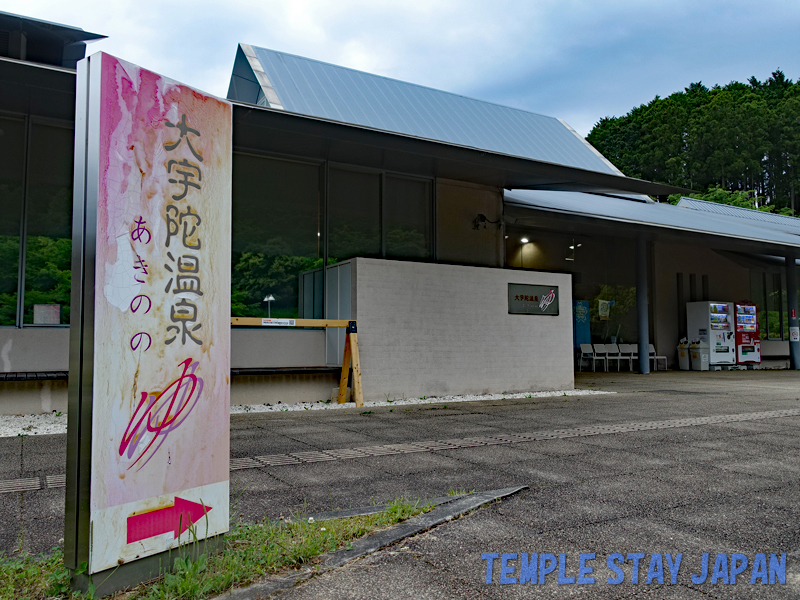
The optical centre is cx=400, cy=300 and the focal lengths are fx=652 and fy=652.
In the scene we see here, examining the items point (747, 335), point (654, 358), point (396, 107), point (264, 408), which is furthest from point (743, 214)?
point (264, 408)

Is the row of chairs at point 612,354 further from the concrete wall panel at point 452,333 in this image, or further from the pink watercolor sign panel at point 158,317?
the pink watercolor sign panel at point 158,317

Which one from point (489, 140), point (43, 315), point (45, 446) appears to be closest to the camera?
point (45, 446)

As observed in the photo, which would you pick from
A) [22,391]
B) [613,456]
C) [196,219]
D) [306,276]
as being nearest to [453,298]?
[306,276]

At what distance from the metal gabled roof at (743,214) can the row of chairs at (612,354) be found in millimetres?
6915

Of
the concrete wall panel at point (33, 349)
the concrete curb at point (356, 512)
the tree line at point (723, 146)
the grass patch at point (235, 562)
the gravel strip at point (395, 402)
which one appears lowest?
the gravel strip at point (395, 402)

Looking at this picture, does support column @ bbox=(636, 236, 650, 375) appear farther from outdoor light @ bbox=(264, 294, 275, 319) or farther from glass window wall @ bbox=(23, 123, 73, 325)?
glass window wall @ bbox=(23, 123, 73, 325)

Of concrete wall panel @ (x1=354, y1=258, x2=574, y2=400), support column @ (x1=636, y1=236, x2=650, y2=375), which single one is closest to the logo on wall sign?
concrete wall panel @ (x1=354, y1=258, x2=574, y2=400)

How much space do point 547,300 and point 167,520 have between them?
10186mm

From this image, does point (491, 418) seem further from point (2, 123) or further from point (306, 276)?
point (2, 123)

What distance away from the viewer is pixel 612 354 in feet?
66.0

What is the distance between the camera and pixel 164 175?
2.79m

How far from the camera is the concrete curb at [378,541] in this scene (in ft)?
8.53

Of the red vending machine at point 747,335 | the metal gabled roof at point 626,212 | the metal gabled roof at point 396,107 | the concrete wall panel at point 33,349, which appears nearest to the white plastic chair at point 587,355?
the metal gabled roof at point 626,212

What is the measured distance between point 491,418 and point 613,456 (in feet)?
9.28
